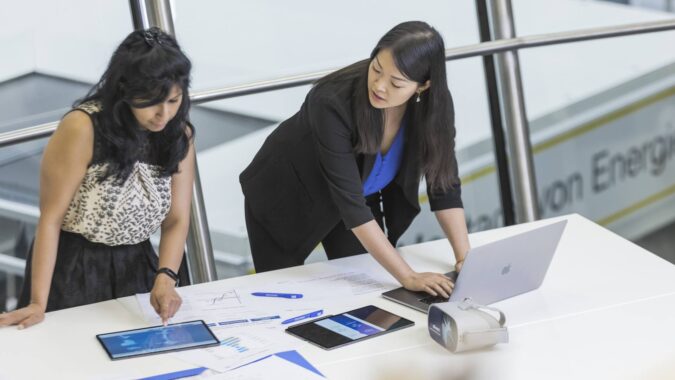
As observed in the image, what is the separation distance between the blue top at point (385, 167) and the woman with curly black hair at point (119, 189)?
1.71 ft

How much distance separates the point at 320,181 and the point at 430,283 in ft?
1.61

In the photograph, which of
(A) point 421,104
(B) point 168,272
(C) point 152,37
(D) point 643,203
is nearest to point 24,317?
(B) point 168,272

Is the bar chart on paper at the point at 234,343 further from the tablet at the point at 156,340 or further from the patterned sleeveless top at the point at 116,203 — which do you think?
the patterned sleeveless top at the point at 116,203

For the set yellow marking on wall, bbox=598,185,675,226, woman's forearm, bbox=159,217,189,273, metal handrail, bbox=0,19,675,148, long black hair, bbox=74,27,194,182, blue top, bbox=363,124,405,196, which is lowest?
yellow marking on wall, bbox=598,185,675,226

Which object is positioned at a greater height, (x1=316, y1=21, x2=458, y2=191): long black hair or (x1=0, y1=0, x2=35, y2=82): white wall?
(x1=0, y1=0, x2=35, y2=82): white wall

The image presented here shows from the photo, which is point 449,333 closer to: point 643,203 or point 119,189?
point 119,189

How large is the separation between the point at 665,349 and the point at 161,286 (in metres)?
1.24

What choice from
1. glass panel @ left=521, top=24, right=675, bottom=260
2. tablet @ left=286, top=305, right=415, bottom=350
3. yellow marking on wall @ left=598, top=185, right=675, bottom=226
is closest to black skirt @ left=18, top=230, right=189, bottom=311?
tablet @ left=286, top=305, right=415, bottom=350

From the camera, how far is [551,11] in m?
4.85

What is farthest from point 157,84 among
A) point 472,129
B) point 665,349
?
point 472,129

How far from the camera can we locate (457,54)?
3.98 metres

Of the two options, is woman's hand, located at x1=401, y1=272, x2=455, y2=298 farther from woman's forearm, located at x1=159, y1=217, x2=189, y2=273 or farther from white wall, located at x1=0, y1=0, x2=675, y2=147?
white wall, located at x1=0, y1=0, x2=675, y2=147

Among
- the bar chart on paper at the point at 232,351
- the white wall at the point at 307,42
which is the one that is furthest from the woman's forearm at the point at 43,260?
the white wall at the point at 307,42

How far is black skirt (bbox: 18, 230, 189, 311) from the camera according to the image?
2.72 meters
